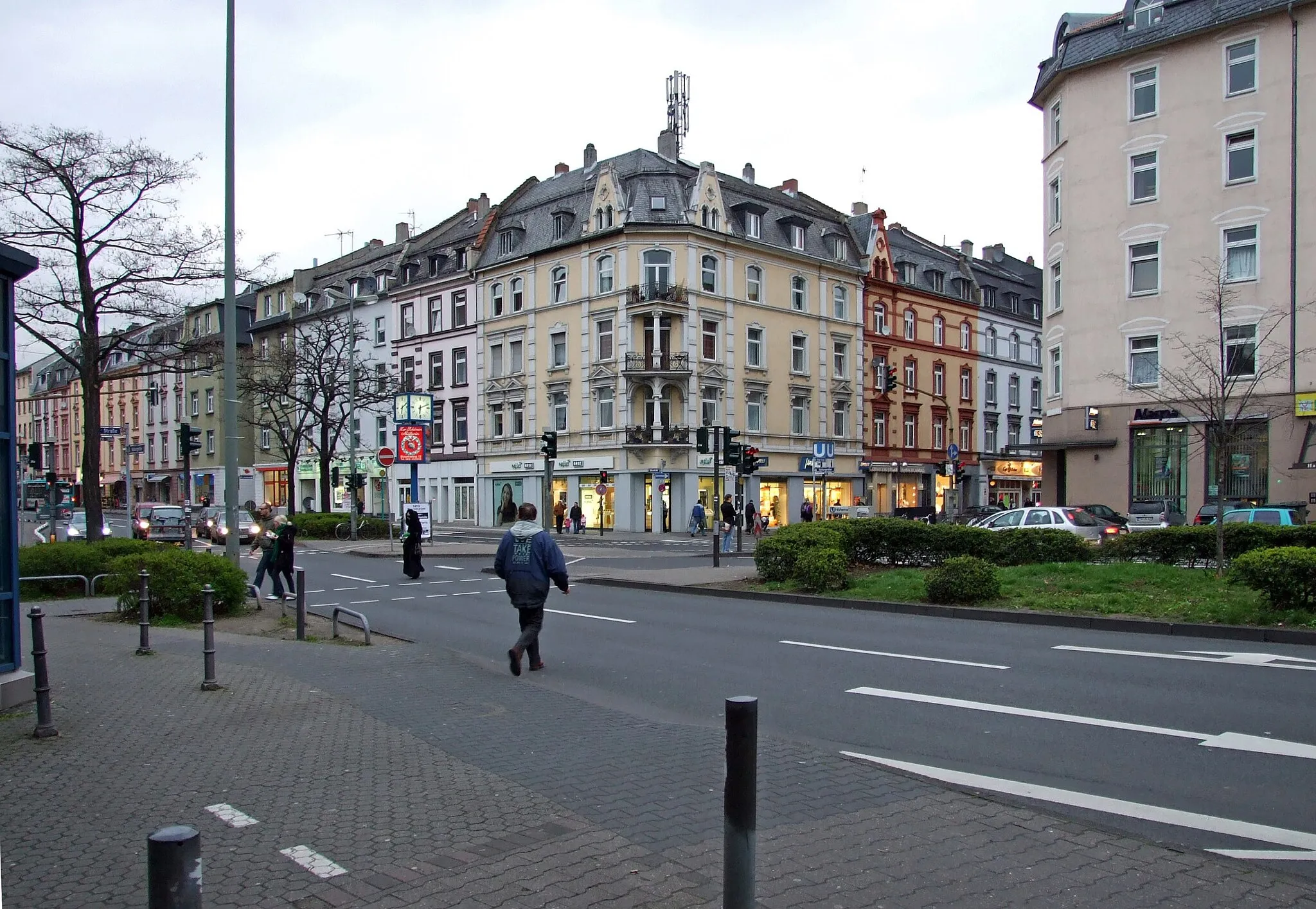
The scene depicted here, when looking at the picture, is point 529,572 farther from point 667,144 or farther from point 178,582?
point 667,144

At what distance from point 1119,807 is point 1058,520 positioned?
19749 millimetres

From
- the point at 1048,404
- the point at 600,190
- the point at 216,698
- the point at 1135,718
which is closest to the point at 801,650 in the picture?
the point at 1135,718

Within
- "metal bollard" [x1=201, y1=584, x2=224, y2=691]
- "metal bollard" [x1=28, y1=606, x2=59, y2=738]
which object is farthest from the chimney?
"metal bollard" [x1=28, y1=606, x2=59, y2=738]

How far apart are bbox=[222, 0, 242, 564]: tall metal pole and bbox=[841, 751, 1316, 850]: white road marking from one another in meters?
11.8

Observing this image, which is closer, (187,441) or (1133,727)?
(1133,727)

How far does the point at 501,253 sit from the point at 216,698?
1798 inches

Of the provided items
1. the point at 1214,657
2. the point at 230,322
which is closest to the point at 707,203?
the point at 230,322

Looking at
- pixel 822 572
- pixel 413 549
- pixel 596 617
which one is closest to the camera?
pixel 596 617

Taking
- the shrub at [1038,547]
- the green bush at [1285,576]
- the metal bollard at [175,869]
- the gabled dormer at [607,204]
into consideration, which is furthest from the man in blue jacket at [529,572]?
the gabled dormer at [607,204]

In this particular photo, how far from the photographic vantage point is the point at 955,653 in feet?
35.8

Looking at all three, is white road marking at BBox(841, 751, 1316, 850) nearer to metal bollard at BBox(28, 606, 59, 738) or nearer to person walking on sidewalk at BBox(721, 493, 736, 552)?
metal bollard at BBox(28, 606, 59, 738)

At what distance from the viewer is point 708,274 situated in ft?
151

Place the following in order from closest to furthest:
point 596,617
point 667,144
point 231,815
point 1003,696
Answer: point 231,815 < point 1003,696 < point 596,617 < point 667,144

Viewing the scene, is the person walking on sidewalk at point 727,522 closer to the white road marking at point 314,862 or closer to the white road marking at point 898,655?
the white road marking at point 898,655
